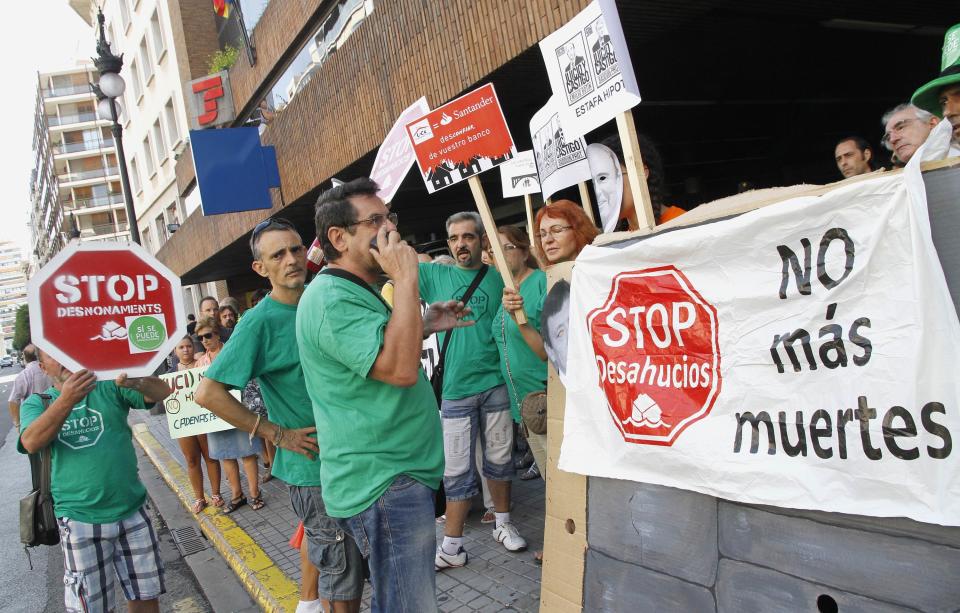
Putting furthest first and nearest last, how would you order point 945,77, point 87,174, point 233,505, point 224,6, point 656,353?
point 87,174
point 224,6
point 233,505
point 945,77
point 656,353

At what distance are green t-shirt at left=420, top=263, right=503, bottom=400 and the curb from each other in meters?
1.65

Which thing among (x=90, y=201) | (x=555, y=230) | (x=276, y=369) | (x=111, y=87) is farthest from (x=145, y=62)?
(x=90, y=201)

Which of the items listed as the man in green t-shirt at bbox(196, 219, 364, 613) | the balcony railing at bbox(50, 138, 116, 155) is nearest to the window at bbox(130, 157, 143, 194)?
the man in green t-shirt at bbox(196, 219, 364, 613)

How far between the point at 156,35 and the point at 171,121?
2.97m

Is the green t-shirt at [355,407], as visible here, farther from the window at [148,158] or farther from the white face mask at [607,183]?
the window at [148,158]

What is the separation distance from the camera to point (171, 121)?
21891 millimetres

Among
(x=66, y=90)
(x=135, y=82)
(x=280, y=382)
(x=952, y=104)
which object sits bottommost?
(x=280, y=382)

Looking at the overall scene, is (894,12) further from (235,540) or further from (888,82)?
(235,540)

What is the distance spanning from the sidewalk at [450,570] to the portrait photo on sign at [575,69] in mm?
2584

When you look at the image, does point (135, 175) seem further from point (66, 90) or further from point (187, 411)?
point (66, 90)

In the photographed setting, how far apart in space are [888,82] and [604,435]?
10156 mm

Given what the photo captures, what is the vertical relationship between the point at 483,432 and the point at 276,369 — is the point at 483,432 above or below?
below

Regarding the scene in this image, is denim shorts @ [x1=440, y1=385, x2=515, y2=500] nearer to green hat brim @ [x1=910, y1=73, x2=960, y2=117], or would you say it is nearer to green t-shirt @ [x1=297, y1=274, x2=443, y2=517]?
green t-shirt @ [x1=297, y1=274, x2=443, y2=517]

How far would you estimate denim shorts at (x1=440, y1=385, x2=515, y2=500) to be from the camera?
4082mm
